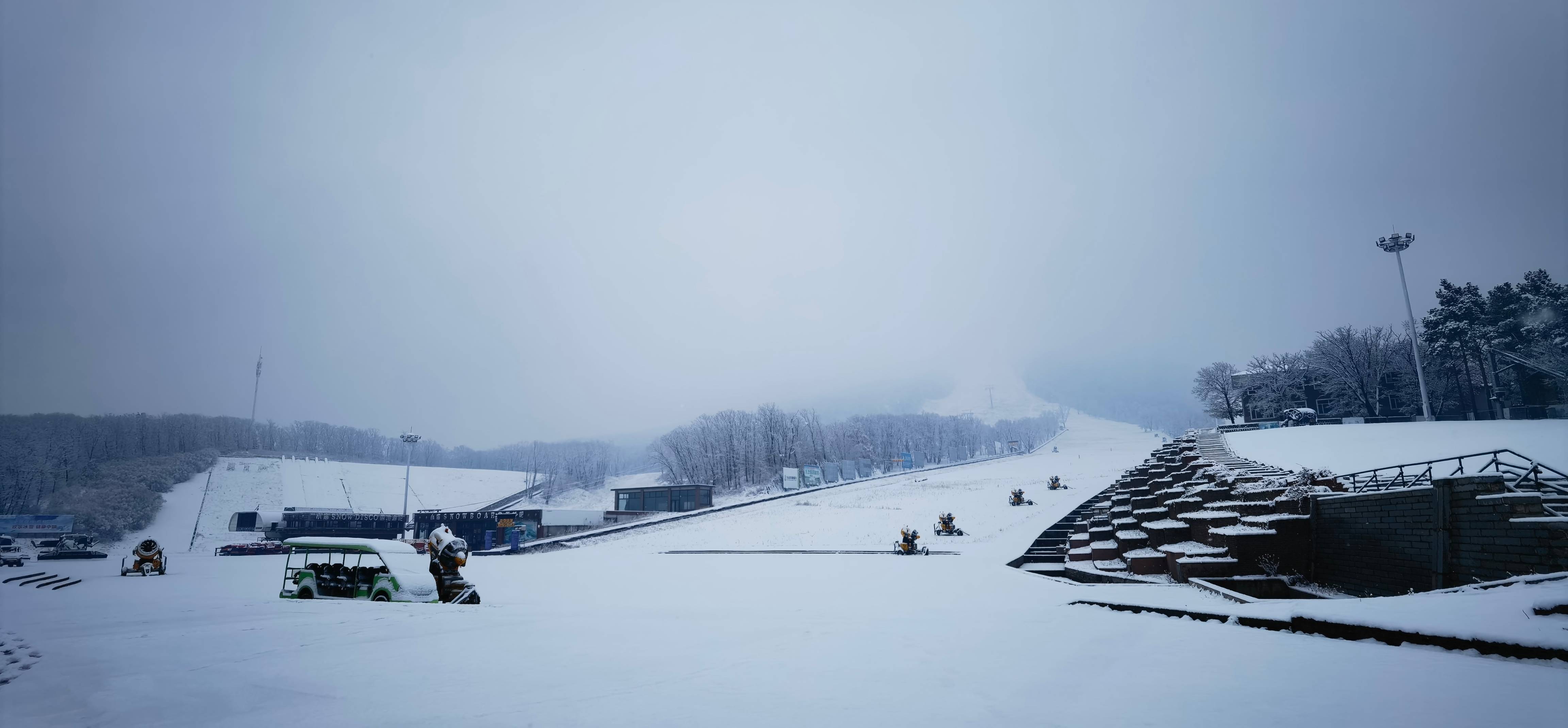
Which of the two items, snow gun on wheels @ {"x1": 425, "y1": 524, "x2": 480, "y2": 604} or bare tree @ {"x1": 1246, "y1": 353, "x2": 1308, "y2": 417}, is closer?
snow gun on wheels @ {"x1": 425, "y1": 524, "x2": 480, "y2": 604}

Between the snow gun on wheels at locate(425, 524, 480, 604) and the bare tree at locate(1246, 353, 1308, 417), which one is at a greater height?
the bare tree at locate(1246, 353, 1308, 417)

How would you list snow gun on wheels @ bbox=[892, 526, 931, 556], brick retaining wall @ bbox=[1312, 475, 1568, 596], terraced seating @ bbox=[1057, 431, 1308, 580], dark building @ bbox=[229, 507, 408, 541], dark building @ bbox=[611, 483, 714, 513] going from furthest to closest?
dark building @ bbox=[611, 483, 714, 513]
dark building @ bbox=[229, 507, 408, 541]
snow gun on wheels @ bbox=[892, 526, 931, 556]
terraced seating @ bbox=[1057, 431, 1308, 580]
brick retaining wall @ bbox=[1312, 475, 1568, 596]

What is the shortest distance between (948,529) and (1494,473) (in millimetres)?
22608

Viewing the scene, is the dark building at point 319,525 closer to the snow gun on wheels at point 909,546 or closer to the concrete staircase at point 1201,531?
the snow gun on wheels at point 909,546

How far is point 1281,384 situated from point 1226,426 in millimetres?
13193

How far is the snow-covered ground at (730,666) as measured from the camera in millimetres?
4207

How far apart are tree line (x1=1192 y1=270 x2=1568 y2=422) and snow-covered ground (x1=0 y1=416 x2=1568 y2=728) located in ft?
82.2

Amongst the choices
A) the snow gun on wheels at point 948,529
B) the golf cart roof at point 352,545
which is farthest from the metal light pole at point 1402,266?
the golf cart roof at point 352,545

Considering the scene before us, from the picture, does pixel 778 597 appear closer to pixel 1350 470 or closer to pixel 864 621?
pixel 864 621

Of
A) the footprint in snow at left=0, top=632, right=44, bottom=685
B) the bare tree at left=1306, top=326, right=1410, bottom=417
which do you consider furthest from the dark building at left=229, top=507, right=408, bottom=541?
the bare tree at left=1306, top=326, right=1410, bottom=417

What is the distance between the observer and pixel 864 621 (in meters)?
9.45

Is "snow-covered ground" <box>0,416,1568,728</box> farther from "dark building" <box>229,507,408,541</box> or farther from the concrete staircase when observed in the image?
"dark building" <box>229,507,408,541</box>

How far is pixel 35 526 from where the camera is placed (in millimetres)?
47125

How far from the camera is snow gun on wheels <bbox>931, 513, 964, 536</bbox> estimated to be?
3306cm
